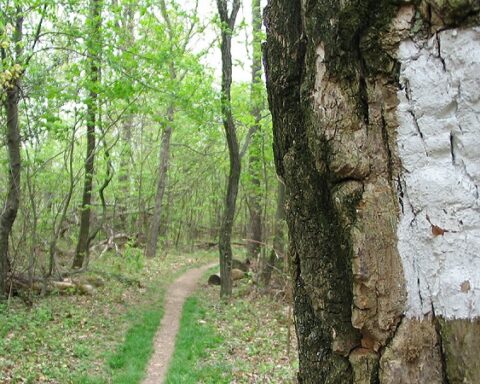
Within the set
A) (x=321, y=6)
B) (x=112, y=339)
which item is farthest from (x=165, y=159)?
(x=321, y=6)

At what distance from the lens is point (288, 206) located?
6.59 ft

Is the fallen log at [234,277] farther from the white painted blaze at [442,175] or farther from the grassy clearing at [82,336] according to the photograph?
the white painted blaze at [442,175]

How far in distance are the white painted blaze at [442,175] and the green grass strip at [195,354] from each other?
258 inches

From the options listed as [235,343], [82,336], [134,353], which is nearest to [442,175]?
[134,353]

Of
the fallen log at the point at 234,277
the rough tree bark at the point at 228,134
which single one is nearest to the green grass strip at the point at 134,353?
the rough tree bark at the point at 228,134

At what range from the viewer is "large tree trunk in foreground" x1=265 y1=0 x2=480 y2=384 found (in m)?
1.43

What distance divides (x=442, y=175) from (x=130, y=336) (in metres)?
9.86

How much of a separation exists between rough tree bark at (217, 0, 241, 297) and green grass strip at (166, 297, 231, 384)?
73.7 inches

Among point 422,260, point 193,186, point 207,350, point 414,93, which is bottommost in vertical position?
point 207,350

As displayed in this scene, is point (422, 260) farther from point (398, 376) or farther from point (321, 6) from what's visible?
point (321, 6)

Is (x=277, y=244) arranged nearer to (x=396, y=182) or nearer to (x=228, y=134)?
(x=228, y=134)

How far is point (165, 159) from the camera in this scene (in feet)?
73.3

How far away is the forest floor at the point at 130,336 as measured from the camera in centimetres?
777

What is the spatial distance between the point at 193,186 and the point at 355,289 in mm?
26022
